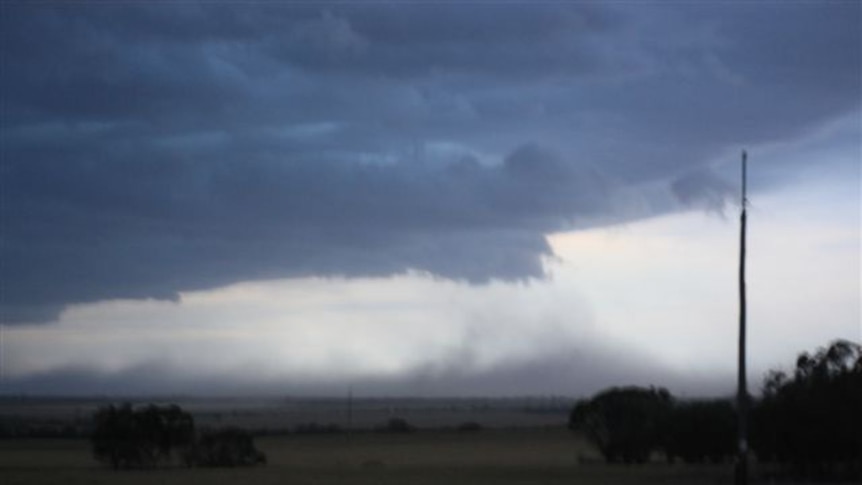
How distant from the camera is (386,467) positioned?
79875mm

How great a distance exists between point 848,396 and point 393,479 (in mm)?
21972

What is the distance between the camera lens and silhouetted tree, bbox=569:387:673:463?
8525 cm

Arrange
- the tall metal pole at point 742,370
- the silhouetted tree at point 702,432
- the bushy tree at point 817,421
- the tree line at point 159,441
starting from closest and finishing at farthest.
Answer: the tall metal pole at point 742,370 → the bushy tree at point 817,421 → the silhouetted tree at point 702,432 → the tree line at point 159,441

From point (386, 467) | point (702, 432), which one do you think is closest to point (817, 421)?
point (702, 432)

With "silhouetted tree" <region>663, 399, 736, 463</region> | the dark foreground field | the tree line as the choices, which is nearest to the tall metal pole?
the dark foreground field

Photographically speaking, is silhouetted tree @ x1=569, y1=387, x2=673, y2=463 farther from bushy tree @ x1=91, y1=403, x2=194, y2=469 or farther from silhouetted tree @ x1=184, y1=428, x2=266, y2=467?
bushy tree @ x1=91, y1=403, x2=194, y2=469

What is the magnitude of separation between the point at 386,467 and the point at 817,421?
95.2 feet

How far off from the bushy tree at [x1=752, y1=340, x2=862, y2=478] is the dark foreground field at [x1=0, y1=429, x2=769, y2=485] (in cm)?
330

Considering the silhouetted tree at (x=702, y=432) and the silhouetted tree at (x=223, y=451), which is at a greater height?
the silhouetted tree at (x=702, y=432)

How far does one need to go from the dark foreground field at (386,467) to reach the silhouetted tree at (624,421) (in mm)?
2488

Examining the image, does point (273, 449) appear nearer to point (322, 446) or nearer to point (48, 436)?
point (322, 446)

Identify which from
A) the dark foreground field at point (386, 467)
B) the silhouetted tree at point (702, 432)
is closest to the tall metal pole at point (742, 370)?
the dark foreground field at point (386, 467)

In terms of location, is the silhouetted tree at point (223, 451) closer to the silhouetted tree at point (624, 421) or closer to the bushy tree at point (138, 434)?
the bushy tree at point (138, 434)

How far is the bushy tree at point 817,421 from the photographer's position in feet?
198
